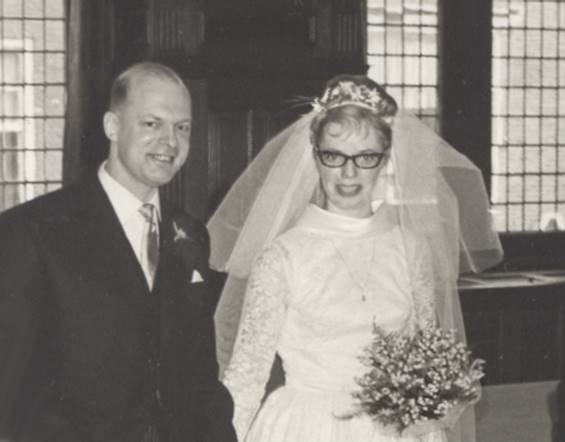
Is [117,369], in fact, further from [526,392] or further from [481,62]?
[481,62]

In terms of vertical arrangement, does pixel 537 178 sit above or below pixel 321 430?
above

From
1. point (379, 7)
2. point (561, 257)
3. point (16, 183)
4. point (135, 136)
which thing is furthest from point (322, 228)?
point (561, 257)

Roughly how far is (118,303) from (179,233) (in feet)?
1.04

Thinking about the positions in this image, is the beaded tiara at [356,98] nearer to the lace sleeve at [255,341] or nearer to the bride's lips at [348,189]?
the bride's lips at [348,189]

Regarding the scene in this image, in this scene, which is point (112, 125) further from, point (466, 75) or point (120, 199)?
point (466, 75)

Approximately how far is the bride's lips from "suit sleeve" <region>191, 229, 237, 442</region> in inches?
22.5

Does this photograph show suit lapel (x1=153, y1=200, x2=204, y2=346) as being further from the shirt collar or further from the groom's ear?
the groom's ear

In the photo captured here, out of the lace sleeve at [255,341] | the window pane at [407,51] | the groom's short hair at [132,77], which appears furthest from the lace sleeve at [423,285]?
the window pane at [407,51]

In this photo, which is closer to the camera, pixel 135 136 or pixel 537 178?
pixel 135 136

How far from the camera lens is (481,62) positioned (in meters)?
9.17

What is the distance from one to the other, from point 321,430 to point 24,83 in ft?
17.6

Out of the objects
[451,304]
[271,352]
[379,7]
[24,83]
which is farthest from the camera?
[379,7]

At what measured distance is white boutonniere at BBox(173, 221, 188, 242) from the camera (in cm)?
292

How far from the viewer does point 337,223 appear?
11.1 ft
